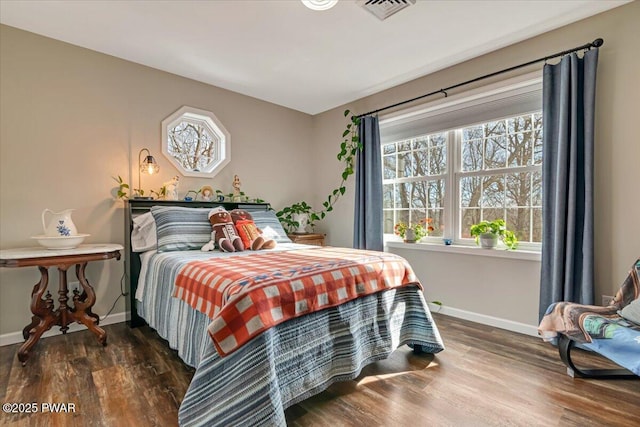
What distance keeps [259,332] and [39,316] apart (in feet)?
6.54

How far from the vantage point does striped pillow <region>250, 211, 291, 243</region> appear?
10.3 feet

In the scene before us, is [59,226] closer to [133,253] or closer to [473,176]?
[133,253]

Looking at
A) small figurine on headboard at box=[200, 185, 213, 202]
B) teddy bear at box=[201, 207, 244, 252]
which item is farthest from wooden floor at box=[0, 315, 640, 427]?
small figurine on headboard at box=[200, 185, 213, 202]

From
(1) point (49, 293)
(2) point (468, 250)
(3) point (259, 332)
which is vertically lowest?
(1) point (49, 293)

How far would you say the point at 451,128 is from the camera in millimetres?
3152

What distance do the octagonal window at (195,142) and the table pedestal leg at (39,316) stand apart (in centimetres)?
155

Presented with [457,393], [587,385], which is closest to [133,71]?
[457,393]

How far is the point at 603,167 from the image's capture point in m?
2.27

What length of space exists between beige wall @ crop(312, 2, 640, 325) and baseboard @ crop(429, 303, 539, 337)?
0.12 feet

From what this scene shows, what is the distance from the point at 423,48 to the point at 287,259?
2.26 meters

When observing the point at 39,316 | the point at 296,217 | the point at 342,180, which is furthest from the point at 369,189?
the point at 39,316

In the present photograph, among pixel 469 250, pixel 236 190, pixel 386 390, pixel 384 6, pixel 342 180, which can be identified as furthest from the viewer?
pixel 342 180

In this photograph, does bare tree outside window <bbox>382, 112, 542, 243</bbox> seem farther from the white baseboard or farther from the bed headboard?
the white baseboard

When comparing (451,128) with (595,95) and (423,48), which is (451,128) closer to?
(423,48)
